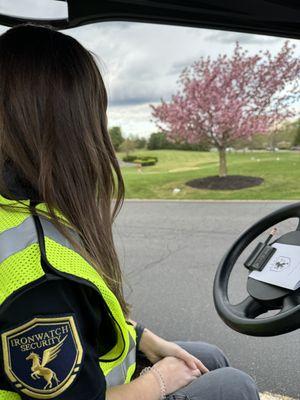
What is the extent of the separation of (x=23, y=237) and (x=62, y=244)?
0.25 feet

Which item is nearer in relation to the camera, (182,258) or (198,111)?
(182,258)

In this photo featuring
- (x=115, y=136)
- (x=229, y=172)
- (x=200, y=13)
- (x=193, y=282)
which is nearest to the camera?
(x=200, y=13)

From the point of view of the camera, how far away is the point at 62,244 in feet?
2.99

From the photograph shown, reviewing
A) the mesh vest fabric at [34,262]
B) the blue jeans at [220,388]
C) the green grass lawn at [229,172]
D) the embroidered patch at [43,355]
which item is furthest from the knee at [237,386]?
the green grass lawn at [229,172]

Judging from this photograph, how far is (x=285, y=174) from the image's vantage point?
41.6 ft

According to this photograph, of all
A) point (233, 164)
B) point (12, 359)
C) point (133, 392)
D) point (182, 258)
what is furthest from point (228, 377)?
point (233, 164)

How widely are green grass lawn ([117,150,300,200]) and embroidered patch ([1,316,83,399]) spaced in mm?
8133

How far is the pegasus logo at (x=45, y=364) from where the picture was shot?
81 cm

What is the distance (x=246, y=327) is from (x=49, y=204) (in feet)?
2.22

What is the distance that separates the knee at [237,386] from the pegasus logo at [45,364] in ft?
1.83

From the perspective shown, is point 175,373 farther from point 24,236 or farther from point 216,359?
point 24,236

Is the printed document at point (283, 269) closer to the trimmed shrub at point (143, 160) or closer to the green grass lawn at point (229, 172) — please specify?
the green grass lawn at point (229, 172)

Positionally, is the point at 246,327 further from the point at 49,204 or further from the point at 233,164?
A: the point at 233,164

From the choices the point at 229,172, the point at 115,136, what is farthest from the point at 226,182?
the point at 115,136
